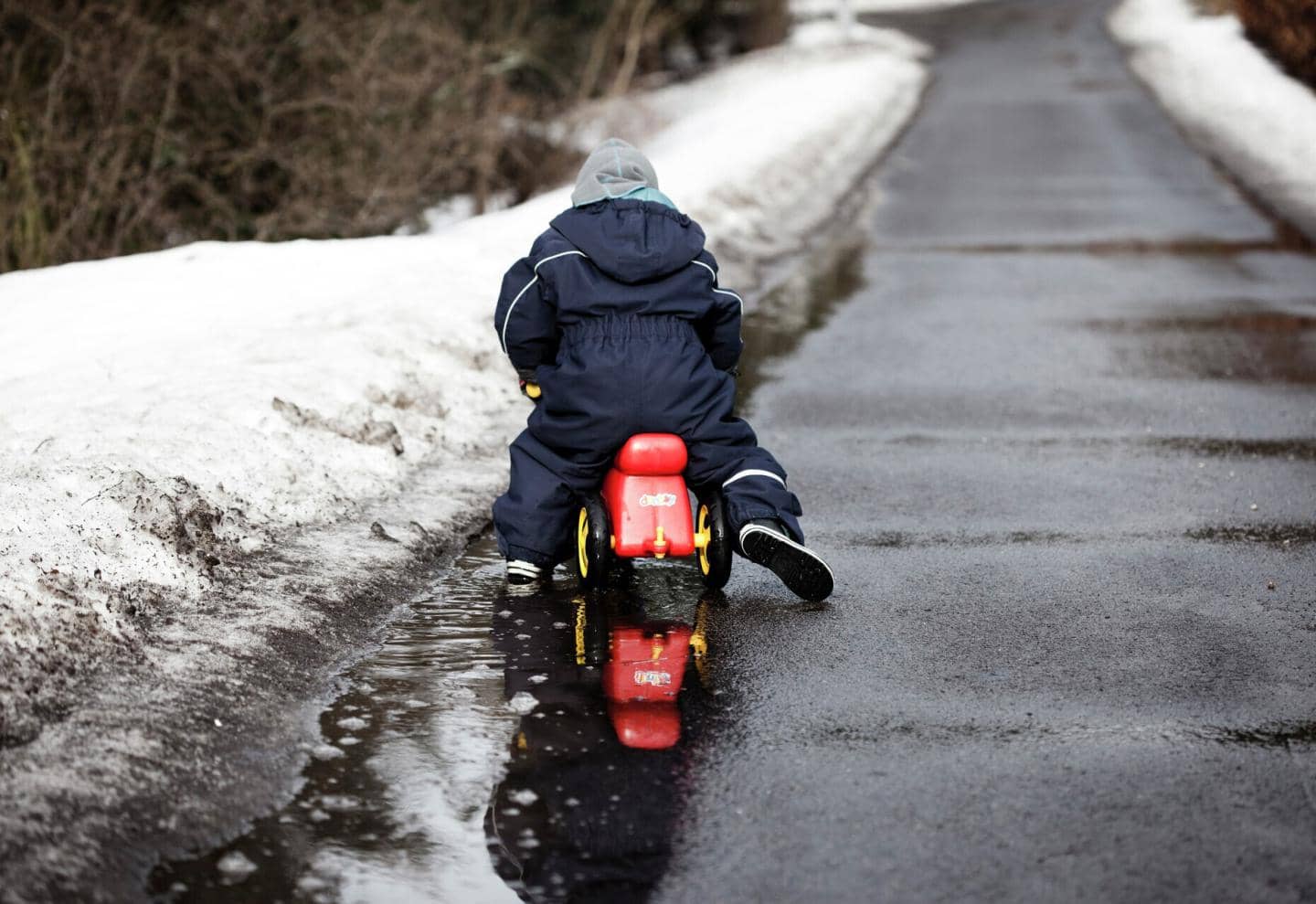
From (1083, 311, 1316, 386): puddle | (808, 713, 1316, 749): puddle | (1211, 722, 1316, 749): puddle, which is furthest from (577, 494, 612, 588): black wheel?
(1083, 311, 1316, 386): puddle

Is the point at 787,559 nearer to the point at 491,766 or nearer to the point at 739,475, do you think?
the point at 739,475

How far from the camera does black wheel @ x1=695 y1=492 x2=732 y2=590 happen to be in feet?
17.8

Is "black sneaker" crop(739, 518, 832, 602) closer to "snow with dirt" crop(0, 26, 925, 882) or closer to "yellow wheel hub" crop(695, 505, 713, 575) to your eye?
"yellow wheel hub" crop(695, 505, 713, 575)

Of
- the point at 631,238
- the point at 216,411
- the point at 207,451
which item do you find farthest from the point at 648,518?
the point at 216,411

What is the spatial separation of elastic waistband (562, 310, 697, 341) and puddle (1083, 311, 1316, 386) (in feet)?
15.9

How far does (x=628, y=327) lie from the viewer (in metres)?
5.38

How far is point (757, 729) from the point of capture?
4.20m

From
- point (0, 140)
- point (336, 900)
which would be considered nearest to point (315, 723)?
point (336, 900)

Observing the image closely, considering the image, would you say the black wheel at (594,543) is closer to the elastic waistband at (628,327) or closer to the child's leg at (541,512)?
the child's leg at (541,512)

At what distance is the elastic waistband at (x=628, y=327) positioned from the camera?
5.38 meters

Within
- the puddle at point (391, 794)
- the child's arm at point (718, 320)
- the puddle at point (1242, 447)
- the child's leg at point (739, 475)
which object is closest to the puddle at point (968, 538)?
the child's leg at point (739, 475)

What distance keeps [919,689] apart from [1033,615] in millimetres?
846

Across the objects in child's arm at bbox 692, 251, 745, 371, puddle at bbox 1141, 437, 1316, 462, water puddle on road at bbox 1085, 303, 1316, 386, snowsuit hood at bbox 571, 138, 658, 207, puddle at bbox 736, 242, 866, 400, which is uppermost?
snowsuit hood at bbox 571, 138, 658, 207

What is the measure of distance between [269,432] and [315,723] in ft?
8.39
